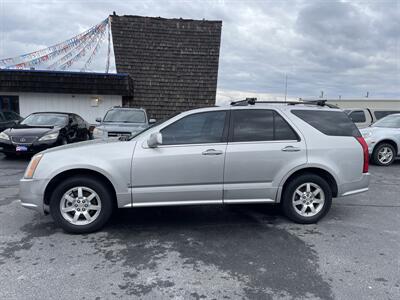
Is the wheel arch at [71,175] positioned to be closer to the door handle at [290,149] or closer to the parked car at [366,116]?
the door handle at [290,149]

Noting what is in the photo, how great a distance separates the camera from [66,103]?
49.6 feet

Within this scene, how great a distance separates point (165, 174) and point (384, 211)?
3.75 meters

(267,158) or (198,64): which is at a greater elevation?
(198,64)

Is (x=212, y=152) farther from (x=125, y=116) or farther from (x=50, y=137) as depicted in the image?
(x=125, y=116)

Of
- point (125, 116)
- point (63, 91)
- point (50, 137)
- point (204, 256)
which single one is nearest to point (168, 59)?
point (63, 91)

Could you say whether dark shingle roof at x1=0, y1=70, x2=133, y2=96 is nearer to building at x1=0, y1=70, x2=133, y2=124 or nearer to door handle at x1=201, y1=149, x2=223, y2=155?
building at x1=0, y1=70, x2=133, y2=124

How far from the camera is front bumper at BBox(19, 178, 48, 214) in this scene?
400 centimetres

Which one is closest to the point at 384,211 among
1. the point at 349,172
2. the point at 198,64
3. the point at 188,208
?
the point at 349,172

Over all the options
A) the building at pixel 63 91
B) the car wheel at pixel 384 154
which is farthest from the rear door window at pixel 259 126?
the building at pixel 63 91

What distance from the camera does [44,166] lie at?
4.02 meters

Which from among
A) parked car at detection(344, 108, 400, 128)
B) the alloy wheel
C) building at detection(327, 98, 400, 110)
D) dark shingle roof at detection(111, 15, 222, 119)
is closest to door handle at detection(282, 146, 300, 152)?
the alloy wheel

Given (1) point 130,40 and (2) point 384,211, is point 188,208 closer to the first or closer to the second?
(2) point 384,211

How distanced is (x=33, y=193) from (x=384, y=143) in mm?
9387

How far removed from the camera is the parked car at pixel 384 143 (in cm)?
936
